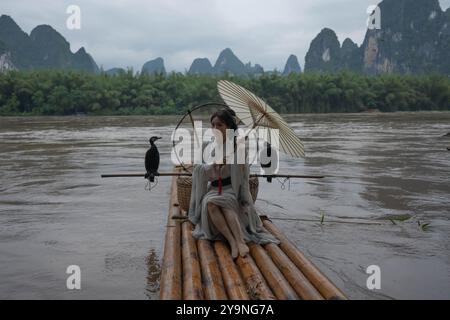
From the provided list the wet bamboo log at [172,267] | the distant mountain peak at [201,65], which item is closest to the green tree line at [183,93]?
the wet bamboo log at [172,267]

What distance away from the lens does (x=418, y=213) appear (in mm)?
4695

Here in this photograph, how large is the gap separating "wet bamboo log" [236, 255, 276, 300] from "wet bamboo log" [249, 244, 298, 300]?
3 centimetres

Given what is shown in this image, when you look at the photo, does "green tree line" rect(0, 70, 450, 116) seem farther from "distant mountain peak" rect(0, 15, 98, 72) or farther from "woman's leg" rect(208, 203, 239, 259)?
"distant mountain peak" rect(0, 15, 98, 72)

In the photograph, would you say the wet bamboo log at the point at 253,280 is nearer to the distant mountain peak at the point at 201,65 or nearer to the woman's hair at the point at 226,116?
the woman's hair at the point at 226,116

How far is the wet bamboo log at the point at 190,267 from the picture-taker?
2104 millimetres

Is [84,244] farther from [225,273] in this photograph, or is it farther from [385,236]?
[385,236]

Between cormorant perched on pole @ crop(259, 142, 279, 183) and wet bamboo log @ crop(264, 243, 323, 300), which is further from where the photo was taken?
cormorant perched on pole @ crop(259, 142, 279, 183)

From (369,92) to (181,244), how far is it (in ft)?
124

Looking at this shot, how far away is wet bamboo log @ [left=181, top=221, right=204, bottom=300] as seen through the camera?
2.10 metres

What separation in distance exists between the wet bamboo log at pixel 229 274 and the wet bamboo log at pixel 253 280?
0.03 meters

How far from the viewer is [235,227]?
2736 millimetres

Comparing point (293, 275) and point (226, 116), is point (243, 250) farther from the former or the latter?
point (226, 116)

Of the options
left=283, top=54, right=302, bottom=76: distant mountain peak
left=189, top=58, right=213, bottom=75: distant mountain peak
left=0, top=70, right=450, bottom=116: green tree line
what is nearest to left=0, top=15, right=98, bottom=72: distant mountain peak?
left=0, top=70, right=450, bottom=116: green tree line
